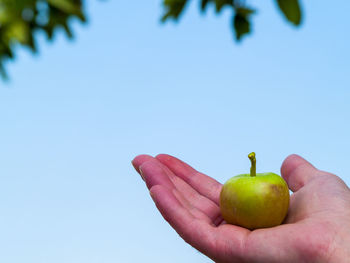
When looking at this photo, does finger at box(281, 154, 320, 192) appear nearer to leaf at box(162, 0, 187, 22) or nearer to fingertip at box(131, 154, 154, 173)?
fingertip at box(131, 154, 154, 173)

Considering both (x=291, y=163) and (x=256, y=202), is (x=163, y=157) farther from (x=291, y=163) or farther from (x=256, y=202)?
(x=291, y=163)

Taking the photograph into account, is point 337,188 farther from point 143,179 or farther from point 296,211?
point 143,179

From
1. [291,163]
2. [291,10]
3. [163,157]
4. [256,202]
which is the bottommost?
Result: [256,202]

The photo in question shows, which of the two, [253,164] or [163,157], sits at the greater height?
[163,157]

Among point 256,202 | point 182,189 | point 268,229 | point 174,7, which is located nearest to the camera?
point 174,7

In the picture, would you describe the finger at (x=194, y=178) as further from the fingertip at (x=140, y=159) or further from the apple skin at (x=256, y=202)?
the apple skin at (x=256, y=202)

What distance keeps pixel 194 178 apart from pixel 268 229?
1126 mm

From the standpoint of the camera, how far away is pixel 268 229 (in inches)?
119

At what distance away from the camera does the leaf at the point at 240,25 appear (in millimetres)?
2334

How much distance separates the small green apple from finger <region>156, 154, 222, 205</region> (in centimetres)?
47

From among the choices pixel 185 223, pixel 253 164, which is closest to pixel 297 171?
pixel 253 164

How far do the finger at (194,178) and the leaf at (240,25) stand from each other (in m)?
1.93

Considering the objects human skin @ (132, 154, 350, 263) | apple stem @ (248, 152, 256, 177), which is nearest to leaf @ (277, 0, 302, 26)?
human skin @ (132, 154, 350, 263)

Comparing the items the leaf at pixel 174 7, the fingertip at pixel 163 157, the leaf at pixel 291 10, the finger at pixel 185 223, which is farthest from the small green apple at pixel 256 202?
the leaf at pixel 291 10
